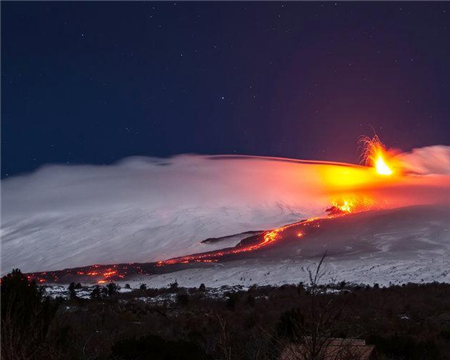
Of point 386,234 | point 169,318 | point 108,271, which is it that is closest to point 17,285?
point 169,318

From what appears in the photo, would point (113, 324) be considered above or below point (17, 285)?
below

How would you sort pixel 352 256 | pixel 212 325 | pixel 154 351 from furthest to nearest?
pixel 352 256, pixel 212 325, pixel 154 351

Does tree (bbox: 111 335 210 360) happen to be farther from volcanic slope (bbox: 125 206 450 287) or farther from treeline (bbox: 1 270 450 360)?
volcanic slope (bbox: 125 206 450 287)

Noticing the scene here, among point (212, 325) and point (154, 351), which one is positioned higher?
point (154, 351)

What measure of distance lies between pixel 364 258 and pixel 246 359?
2185 inches

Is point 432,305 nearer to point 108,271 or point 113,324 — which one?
point 113,324

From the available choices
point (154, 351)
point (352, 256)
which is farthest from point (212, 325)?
point (352, 256)

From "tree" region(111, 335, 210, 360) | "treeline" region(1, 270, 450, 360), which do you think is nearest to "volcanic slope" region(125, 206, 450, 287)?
"treeline" region(1, 270, 450, 360)

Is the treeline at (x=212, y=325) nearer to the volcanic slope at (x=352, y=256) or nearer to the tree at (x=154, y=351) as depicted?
the tree at (x=154, y=351)

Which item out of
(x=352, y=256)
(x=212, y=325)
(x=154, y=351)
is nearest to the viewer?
(x=154, y=351)

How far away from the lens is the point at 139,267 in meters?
74.7

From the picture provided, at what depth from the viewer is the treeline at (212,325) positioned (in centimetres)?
861

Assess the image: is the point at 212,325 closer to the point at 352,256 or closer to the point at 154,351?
the point at 154,351

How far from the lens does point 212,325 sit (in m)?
18.4
